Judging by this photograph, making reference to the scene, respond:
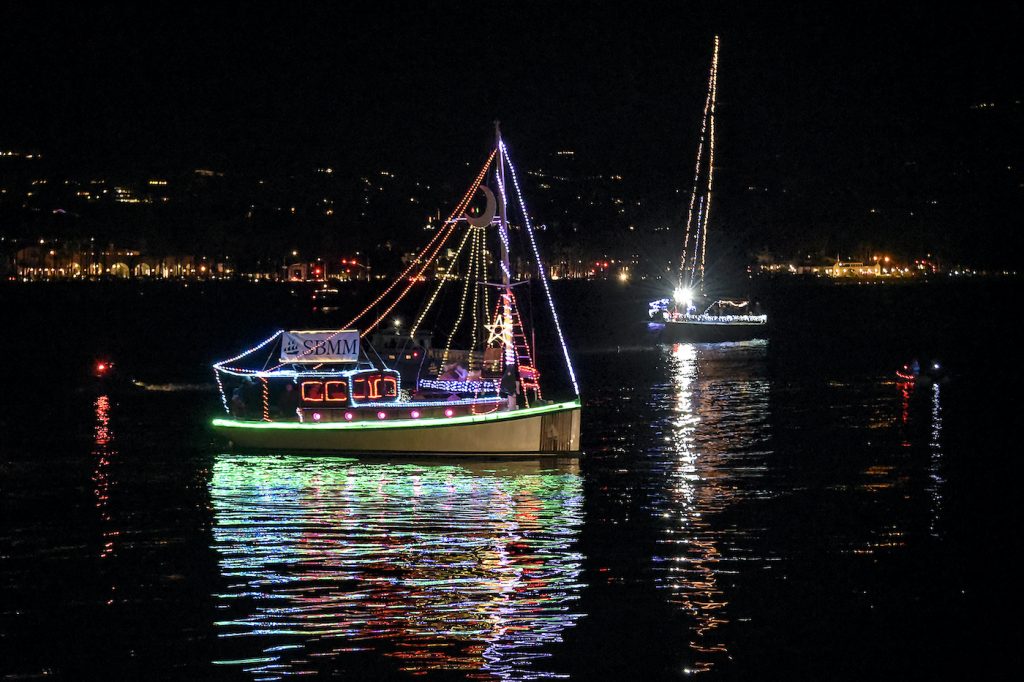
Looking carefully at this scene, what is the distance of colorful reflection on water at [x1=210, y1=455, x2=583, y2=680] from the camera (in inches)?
691

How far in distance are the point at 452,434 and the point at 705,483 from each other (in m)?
6.32

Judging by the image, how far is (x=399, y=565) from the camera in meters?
22.0

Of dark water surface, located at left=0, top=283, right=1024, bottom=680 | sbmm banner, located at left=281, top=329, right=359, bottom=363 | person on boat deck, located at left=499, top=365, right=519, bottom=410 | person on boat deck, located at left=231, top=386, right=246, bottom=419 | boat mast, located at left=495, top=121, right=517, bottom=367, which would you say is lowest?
dark water surface, located at left=0, top=283, right=1024, bottom=680

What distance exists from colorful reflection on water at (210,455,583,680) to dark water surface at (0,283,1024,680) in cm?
7

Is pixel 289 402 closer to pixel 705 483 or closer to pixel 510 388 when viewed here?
pixel 510 388

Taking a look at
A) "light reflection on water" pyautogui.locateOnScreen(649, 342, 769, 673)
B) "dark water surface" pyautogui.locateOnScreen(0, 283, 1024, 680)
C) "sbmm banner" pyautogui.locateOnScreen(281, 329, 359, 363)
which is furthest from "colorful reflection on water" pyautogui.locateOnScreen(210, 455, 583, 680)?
"sbmm banner" pyautogui.locateOnScreen(281, 329, 359, 363)

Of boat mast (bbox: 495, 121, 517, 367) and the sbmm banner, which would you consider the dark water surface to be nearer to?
the sbmm banner

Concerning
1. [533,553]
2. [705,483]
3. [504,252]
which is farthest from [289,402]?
[533,553]

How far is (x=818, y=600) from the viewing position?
67.3 feet

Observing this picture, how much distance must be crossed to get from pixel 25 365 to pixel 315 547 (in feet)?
210

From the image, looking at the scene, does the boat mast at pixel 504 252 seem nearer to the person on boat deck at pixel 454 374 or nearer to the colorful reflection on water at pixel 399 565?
the person on boat deck at pixel 454 374

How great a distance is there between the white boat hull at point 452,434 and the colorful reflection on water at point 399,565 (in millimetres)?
630

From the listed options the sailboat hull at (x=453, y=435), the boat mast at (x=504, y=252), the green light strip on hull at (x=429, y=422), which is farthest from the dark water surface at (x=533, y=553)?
the boat mast at (x=504, y=252)

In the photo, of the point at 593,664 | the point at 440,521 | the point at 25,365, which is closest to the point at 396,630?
the point at 593,664
